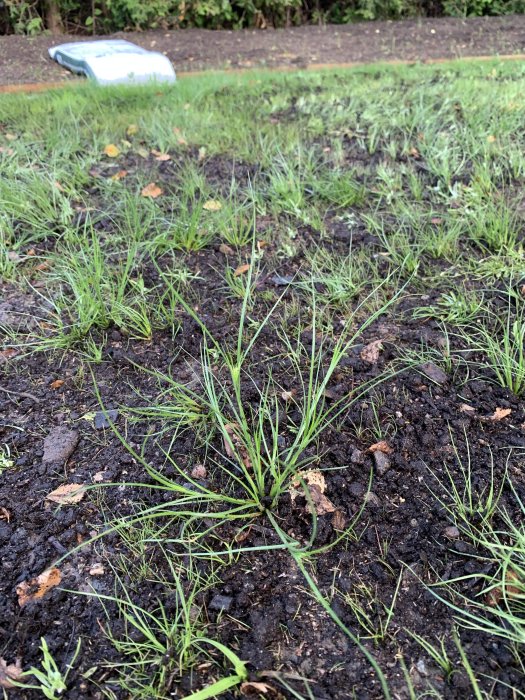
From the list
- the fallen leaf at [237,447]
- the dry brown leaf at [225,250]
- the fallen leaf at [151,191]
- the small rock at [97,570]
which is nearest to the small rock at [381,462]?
the fallen leaf at [237,447]

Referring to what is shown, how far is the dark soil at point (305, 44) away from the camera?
20.7 feet

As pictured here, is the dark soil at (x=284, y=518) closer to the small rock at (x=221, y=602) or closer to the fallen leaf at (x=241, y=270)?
the small rock at (x=221, y=602)

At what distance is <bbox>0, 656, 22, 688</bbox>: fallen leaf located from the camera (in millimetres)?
1209

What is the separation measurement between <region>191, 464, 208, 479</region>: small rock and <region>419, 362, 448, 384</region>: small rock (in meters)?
0.83

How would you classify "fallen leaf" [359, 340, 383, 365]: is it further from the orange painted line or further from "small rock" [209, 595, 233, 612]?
the orange painted line

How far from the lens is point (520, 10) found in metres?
8.93

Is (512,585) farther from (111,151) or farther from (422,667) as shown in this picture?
(111,151)

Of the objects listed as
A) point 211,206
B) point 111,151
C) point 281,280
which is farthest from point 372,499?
point 111,151

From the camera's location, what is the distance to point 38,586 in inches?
55.1

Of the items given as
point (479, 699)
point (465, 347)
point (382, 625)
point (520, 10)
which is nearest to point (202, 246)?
point (465, 347)

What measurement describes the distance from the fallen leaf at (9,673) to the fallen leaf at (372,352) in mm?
1350

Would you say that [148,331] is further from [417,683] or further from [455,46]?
[455,46]

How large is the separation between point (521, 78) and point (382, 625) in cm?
504

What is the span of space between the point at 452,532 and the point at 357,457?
332mm
